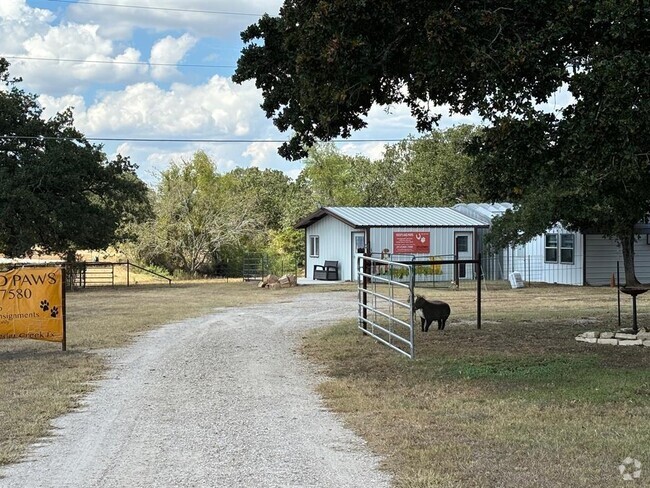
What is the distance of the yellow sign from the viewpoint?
11.9 metres

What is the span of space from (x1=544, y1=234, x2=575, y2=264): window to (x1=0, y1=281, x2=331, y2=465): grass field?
12115mm

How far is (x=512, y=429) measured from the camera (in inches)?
257

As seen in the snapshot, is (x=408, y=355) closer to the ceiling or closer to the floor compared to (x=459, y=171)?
closer to the floor

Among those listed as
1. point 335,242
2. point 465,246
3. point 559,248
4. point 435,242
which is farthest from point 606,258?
point 335,242

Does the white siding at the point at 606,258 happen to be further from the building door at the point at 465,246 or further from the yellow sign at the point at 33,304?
the yellow sign at the point at 33,304

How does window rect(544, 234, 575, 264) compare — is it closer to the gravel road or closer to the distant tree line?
the distant tree line

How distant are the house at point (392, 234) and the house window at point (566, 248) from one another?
3.96 metres

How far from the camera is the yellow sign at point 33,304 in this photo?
1189cm

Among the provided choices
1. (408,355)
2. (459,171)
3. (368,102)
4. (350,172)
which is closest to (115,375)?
(408,355)

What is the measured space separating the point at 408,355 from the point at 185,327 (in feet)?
21.4

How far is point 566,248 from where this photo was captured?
101ft

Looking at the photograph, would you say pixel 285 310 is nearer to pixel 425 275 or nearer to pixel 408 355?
pixel 408 355

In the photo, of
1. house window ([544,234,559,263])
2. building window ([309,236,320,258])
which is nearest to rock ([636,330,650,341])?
house window ([544,234,559,263])

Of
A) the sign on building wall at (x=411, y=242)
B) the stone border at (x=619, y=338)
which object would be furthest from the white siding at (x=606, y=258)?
the stone border at (x=619, y=338)
